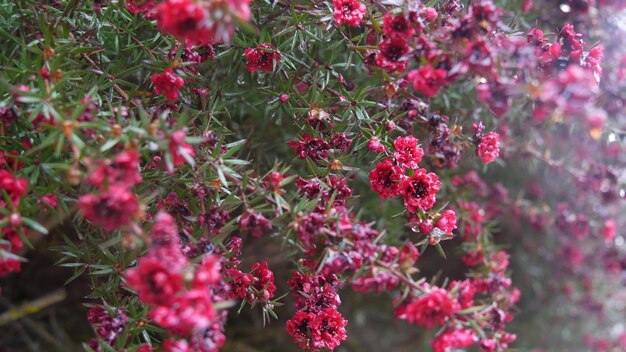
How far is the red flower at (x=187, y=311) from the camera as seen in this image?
972 mm

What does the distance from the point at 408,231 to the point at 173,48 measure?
1.28 m

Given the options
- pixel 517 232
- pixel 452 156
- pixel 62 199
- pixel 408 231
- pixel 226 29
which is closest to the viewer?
pixel 226 29

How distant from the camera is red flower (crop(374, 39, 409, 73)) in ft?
4.43

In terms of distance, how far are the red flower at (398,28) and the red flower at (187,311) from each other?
74 centimetres

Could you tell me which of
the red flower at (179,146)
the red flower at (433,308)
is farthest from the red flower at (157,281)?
the red flower at (433,308)

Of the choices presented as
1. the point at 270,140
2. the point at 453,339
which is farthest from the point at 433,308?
Answer: the point at 270,140

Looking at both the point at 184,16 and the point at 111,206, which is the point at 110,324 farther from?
the point at 184,16

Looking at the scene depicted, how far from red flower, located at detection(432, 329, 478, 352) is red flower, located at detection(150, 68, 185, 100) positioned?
0.85m

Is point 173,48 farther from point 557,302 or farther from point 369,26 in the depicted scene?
point 557,302

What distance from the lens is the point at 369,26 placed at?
1527 mm

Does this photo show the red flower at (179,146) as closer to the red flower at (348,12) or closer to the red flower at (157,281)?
the red flower at (157,281)

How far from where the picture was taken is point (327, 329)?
1464 millimetres

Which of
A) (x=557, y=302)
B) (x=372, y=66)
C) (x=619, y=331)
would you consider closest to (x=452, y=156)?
(x=372, y=66)

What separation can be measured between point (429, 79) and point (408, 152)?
0.33 meters
